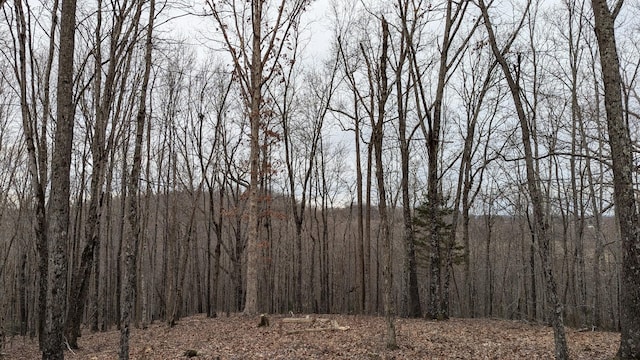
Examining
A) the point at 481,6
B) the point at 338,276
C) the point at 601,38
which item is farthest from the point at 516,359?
the point at 338,276

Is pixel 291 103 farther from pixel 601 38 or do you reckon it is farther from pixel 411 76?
pixel 601 38

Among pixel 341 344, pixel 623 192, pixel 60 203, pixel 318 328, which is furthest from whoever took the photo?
pixel 318 328

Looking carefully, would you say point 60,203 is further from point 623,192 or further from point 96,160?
point 623,192

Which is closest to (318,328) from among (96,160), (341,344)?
(341,344)

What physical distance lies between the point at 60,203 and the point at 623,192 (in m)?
7.81

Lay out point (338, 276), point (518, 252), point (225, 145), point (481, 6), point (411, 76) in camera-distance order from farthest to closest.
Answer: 1. point (518, 252)
2. point (338, 276)
3. point (225, 145)
4. point (411, 76)
5. point (481, 6)

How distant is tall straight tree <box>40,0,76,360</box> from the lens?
19.5 feet

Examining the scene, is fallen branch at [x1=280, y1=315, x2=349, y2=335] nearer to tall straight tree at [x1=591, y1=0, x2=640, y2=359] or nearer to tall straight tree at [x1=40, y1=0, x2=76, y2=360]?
tall straight tree at [x1=40, y1=0, x2=76, y2=360]

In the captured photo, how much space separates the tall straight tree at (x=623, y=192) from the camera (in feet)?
19.5

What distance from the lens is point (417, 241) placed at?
2525cm

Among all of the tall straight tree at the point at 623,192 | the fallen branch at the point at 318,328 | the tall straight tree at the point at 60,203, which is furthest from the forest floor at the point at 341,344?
the tall straight tree at the point at 60,203

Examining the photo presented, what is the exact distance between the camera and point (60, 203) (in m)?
5.98

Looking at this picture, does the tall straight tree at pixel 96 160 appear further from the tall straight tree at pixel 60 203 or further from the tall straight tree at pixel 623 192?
the tall straight tree at pixel 623 192

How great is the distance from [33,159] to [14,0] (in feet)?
10.5
